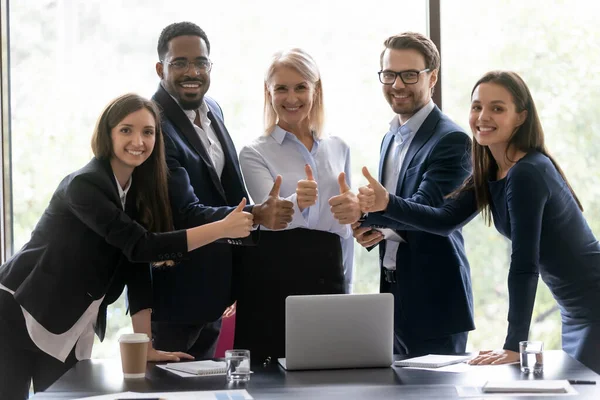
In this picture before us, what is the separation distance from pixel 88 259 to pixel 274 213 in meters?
0.71

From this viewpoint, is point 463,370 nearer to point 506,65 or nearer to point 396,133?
point 396,133

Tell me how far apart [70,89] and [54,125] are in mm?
210

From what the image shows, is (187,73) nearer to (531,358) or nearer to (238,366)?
(238,366)

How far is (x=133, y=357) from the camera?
243cm

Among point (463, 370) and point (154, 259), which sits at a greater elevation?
point (154, 259)

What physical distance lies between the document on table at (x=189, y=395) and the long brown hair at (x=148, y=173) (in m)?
0.99

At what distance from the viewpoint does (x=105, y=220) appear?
9.45 ft

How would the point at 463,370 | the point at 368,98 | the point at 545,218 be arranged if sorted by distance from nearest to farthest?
1. the point at 463,370
2. the point at 545,218
3. the point at 368,98

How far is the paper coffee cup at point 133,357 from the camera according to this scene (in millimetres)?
2428

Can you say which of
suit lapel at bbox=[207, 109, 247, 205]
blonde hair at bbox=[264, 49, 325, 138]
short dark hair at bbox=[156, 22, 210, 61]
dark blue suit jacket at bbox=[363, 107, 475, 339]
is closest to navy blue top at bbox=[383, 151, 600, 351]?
dark blue suit jacket at bbox=[363, 107, 475, 339]

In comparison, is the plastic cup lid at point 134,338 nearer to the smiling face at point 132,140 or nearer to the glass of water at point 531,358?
the smiling face at point 132,140

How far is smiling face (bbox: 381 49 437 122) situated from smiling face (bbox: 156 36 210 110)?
2.48 ft

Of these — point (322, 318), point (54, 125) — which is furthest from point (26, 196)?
point (322, 318)

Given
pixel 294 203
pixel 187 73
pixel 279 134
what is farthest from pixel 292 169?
pixel 187 73
